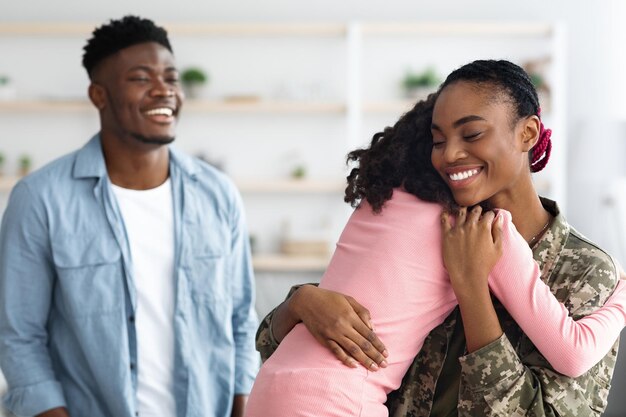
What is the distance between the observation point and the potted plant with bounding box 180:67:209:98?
5535mm

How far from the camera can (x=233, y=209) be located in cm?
219

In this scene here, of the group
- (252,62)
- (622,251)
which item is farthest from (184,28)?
(622,251)

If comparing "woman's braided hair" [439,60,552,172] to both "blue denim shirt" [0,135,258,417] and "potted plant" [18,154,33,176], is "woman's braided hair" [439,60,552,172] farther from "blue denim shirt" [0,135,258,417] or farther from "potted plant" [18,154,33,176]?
"potted plant" [18,154,33,176]

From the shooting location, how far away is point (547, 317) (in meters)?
1.19

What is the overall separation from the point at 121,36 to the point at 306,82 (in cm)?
361

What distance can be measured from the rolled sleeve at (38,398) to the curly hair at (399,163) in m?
0.89

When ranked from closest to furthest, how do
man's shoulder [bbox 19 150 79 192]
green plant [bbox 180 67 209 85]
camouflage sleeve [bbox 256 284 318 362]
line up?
camouflage sleeve [bbox 256 284 318 362] < man's shoulder [bbox 19 150 79 192] < green plant [bbox 180 67 209 85]

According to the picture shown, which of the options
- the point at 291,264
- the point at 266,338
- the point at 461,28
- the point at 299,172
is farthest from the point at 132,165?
the point at 461,28

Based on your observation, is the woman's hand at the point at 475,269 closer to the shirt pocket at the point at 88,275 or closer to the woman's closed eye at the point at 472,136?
the woman's closed eye at the point at 472,136

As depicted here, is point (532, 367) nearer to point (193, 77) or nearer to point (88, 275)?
point (88, 275)

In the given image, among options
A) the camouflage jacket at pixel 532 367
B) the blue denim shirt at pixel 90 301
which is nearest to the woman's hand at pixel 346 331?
the camouflage jacket at pixel 532 367

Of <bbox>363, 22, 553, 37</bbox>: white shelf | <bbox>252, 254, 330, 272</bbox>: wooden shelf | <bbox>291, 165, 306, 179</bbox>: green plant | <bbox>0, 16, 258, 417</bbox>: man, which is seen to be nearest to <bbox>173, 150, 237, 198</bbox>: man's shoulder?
<bbox>0, 16, 258, 417</bbox>: man

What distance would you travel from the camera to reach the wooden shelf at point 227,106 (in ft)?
17.9

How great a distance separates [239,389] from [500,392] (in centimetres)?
106
